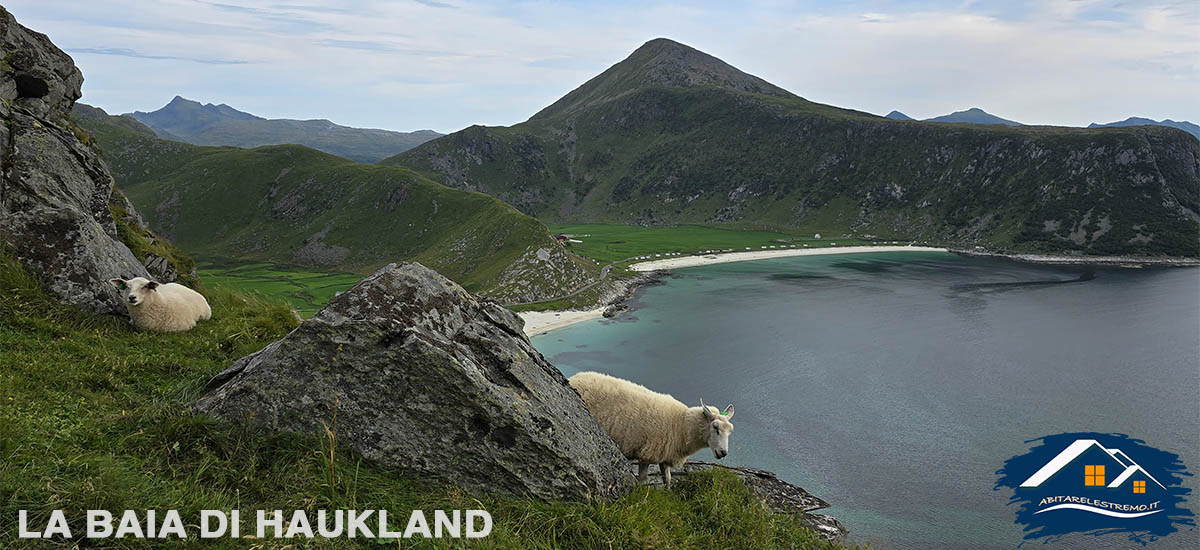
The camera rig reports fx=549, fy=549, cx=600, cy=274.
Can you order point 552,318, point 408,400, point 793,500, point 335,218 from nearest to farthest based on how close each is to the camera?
point 408,400
point 793,500
point 552,318
point 335,218

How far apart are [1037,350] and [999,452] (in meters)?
37.6

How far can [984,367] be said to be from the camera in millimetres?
60688

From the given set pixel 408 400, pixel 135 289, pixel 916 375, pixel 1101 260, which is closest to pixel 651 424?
pixel 408 400

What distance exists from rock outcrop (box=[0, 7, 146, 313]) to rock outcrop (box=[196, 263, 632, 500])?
20.4ft

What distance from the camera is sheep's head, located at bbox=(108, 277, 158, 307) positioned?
12.5 m

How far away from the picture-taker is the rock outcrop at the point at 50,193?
40.5 feet

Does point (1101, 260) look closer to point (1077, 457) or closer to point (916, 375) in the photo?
point (916, 375)

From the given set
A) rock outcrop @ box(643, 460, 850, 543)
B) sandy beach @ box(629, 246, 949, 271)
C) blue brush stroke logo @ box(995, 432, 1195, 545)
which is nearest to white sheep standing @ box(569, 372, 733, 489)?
rock outcrop @ box(643, 460, 850, 543)

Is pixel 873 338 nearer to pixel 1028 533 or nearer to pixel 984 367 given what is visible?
pixel 984 367

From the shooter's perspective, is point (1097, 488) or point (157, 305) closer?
point (157, 305)

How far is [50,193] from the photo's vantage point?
50.7 ft

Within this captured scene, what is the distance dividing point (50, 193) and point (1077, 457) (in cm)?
5607

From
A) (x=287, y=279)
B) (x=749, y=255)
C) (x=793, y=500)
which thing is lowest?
(x=793, y=500)

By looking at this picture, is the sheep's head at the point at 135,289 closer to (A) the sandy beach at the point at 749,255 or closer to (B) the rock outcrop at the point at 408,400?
(B) the rock outcrop at the point at 408,400
